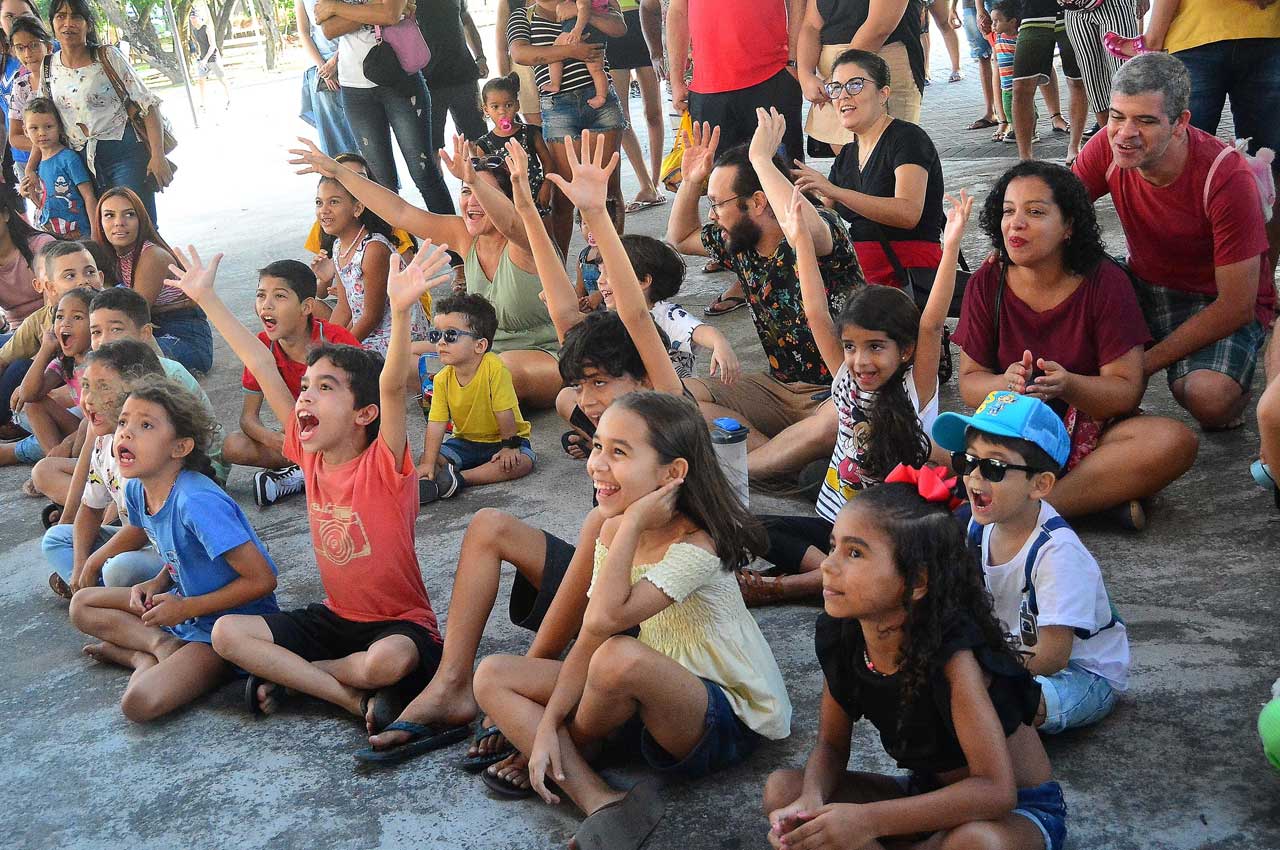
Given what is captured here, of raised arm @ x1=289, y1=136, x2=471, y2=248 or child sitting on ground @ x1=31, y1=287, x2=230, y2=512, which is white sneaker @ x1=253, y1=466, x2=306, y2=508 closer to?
child sitting on ground @ x1=31, y1=287, x2=230, y2=512

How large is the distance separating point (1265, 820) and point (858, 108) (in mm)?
2769

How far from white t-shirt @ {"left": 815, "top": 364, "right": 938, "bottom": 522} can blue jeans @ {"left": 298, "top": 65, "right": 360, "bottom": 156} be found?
3.86 m

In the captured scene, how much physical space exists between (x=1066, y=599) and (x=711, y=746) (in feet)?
2.23

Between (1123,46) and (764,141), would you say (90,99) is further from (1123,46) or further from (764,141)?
(1123,46)

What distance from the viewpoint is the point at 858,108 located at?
13.8 ft

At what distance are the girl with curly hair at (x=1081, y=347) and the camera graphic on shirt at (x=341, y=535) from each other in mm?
1549

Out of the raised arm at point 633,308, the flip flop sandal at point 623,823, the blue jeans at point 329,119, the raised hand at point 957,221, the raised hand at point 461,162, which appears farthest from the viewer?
the blue jeans at point 329,119

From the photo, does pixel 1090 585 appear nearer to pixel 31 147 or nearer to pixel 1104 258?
pixel 1104 258

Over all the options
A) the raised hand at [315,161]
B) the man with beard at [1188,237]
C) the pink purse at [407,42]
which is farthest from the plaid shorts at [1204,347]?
the pink purse at [407,42]

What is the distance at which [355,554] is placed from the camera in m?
2.86

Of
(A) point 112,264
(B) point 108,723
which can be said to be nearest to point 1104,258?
(B) point 108,723

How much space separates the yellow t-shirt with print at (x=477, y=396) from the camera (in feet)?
13.4

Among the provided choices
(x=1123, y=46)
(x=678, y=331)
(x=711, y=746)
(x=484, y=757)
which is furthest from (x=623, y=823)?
(x=1123, y=46)

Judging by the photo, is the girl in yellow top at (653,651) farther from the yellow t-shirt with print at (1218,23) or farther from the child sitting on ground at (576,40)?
the child sitting on ground at (576,40)
